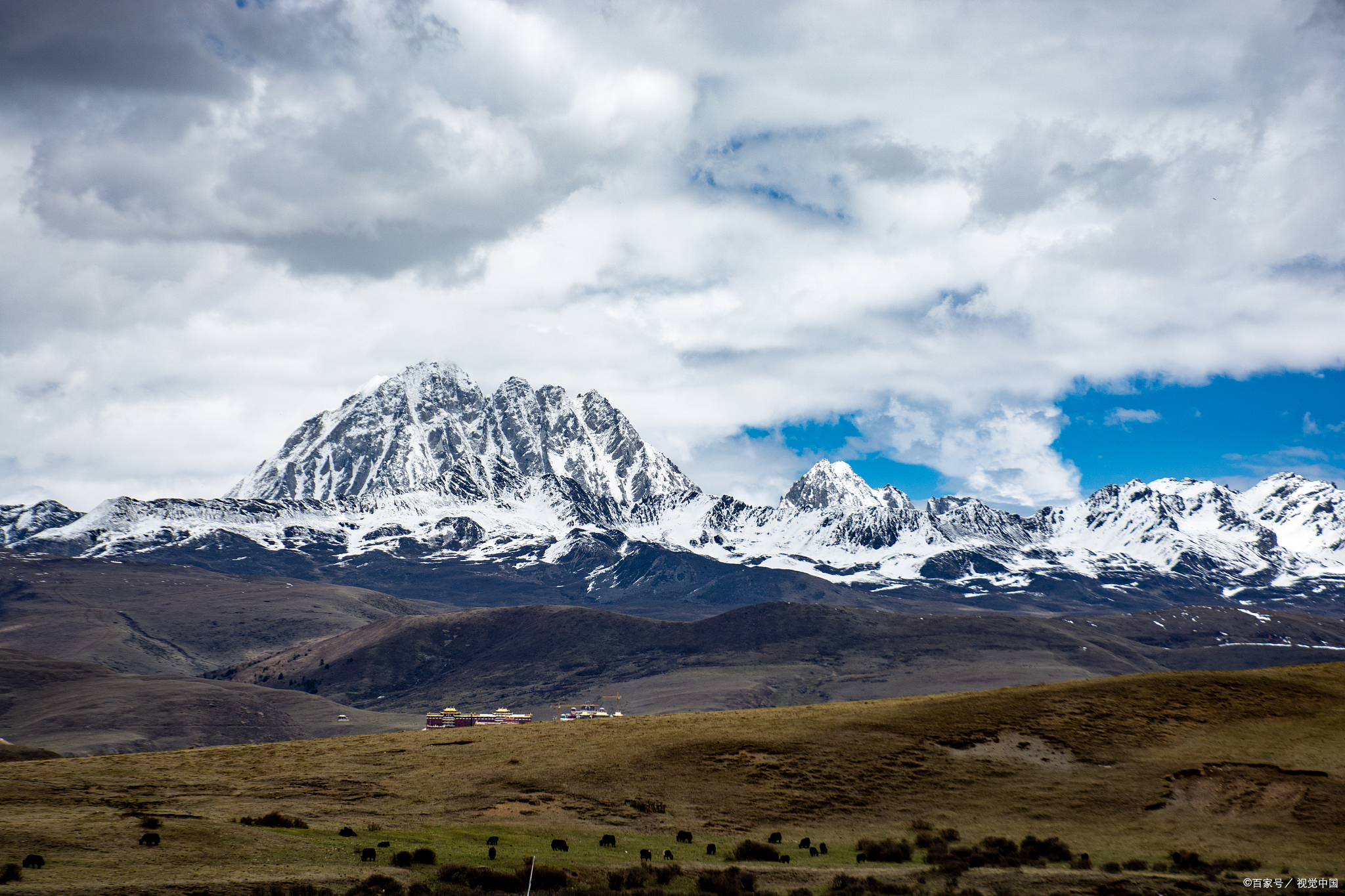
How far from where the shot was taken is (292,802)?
5481 cm

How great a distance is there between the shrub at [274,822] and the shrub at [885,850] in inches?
1012

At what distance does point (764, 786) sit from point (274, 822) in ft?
90.0

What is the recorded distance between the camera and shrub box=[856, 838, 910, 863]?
1877 inches

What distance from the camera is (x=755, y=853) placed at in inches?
1861

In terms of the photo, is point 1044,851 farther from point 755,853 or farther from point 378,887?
point 378,887

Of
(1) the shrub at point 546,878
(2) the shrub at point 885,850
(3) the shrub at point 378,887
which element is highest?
(3) the shrub at point 378,887

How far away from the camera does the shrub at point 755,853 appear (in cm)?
4650

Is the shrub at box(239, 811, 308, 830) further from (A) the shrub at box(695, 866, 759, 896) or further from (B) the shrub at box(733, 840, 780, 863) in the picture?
(B) the shrub at box(733, 840, 780, 863)

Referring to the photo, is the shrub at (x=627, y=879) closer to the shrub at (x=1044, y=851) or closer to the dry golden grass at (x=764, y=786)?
the dry golden grass at (x=764, y=786)

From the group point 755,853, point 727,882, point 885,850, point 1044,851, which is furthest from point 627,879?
point 1044,851

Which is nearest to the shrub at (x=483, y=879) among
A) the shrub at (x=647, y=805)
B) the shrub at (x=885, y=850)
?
the shrub at (x=885, y=850)

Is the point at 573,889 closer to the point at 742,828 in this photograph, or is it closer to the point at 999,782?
the point at 742,828

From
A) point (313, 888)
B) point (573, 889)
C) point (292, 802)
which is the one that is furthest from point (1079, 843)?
point (292, 802)

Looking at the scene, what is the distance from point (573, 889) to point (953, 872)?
16373 millimetres
